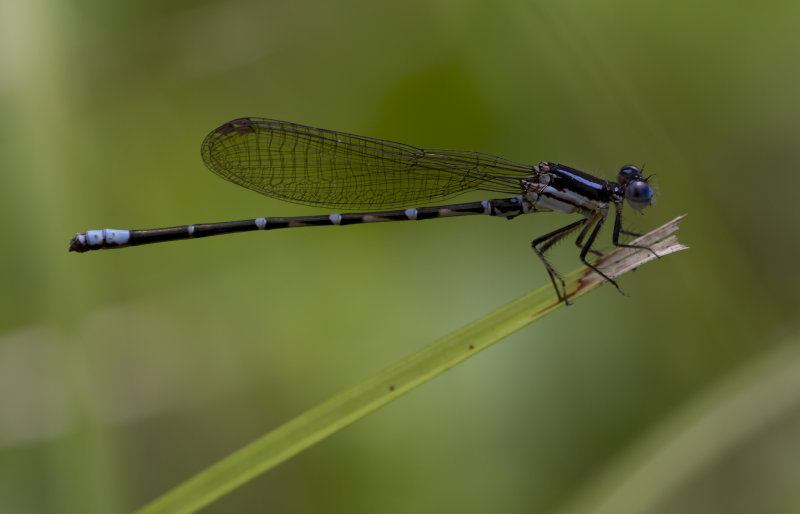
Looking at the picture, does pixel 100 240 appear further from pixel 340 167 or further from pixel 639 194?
pixel 639 194

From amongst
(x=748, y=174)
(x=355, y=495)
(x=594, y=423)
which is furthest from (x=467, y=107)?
(x=355, y=495)

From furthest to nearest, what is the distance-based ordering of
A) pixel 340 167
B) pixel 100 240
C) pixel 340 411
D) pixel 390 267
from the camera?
pixel 340 167, pixel 390 267, pixel 100 240, pixel 340 411

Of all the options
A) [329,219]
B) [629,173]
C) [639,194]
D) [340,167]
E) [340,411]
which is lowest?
[340,411]

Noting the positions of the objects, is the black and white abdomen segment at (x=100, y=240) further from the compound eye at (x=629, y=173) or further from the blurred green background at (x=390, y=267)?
the compound eye at (x=629, y=173)

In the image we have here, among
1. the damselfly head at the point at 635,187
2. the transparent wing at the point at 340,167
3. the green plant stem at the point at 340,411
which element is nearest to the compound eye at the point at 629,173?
the damselfly head at the point at 635,187

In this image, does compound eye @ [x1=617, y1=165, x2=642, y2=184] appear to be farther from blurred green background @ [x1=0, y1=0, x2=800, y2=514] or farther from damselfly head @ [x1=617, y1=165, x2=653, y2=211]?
blurred green background @ [x1=0, y1=0, x2=800, y2=514]

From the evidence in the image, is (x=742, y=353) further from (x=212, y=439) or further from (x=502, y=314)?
(x=212, y=439)

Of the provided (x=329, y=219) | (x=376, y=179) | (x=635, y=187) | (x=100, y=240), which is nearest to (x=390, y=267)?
(x=329, y=219)

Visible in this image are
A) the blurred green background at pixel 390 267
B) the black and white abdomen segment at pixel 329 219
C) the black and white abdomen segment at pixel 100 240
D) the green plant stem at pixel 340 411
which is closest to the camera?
the green plant stem at pixel 340 411
